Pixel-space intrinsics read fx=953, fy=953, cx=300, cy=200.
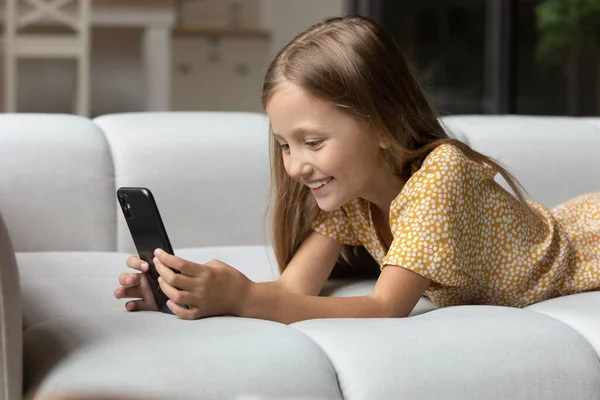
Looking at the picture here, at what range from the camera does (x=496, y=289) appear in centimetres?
161

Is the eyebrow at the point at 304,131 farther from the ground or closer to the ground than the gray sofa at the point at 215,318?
farther from the ground

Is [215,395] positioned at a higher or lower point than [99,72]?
higher

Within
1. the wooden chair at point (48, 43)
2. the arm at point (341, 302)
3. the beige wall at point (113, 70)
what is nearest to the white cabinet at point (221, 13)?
the beige wall at point (113, 70)

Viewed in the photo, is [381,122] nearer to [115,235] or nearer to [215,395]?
[215,395]

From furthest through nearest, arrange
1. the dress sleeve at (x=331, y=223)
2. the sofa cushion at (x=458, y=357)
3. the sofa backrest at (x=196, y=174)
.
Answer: the sofa backrest at (x=196, y=174)
the dress sleeve at (x=331, y=223)
the sofa cushion at (x=458, y=357)

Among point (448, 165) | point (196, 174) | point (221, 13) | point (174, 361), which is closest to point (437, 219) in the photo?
point (448, 165)

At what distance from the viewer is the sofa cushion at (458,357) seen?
3.87 feet

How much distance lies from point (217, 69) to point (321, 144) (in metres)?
4.82

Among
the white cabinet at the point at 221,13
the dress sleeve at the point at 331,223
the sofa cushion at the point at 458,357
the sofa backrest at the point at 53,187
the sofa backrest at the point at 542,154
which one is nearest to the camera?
the sofa cushion at the point at 458,357

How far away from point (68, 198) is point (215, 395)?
1.07 metres

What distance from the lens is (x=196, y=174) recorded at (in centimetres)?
214

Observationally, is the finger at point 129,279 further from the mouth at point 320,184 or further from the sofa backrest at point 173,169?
the sofa backrest at point 173,169

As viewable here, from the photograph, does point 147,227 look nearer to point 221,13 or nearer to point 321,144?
point 321,144

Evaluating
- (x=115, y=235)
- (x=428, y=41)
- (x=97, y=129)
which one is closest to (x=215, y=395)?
(x=115, y=235)
